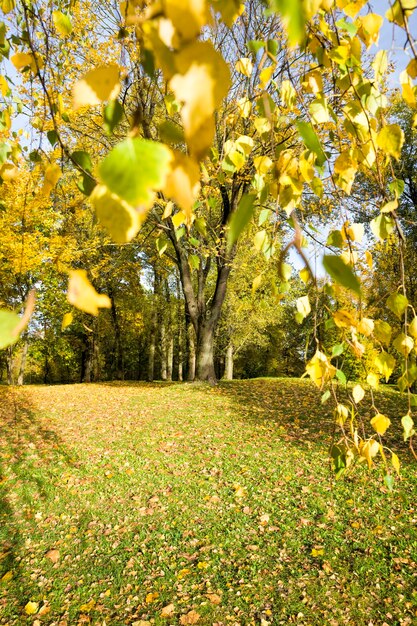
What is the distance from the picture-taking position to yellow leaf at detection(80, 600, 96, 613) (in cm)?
301

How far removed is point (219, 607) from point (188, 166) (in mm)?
3457

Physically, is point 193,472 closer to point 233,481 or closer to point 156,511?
point 233,481

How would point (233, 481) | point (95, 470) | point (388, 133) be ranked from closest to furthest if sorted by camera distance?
point (388, 133)
point (233, 481)
point (95, 470)

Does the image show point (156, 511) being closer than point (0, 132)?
No

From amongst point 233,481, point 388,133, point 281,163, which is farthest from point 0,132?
point 233,481

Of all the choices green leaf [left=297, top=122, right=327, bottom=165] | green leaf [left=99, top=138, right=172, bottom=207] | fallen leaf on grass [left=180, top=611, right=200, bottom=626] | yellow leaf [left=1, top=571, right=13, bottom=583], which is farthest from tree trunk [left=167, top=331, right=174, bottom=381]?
green leaf [left=99, top=138, right=172, bottom=207]

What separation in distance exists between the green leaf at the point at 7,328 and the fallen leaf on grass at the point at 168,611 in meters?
3.30

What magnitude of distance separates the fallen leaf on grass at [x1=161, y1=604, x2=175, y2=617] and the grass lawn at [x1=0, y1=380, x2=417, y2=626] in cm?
1

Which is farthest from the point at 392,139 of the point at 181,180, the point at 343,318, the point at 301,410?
the point at 301,410

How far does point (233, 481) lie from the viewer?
498 cm

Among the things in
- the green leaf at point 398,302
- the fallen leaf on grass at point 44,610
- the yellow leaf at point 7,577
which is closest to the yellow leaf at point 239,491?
the fallen leaf on grass at point 44,610

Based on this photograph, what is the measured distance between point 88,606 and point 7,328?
11.5 ft

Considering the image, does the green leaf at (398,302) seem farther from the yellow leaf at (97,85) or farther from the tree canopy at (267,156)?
the yellow leaf at (97,85)

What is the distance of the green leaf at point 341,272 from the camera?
0.54m
